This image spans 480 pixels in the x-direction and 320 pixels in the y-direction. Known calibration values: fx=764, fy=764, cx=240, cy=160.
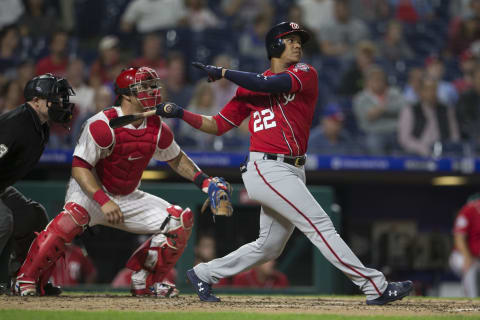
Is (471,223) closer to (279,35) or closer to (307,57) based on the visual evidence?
(279,35)

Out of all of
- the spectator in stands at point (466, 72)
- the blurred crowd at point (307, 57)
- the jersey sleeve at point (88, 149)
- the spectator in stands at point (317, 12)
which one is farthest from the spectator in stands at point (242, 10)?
the jersey sleeve at point (88, 149)

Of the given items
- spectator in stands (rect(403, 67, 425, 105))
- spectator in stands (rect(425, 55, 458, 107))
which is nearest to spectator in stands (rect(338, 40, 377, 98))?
spectator in stands (rect(403, 67, 425, 105))

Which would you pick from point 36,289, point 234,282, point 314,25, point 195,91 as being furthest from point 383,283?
point 314,25

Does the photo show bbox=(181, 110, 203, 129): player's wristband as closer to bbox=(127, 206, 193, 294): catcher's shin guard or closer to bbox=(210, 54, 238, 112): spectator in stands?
bbox=(127, 206, 193, 294): catcher's shin guard

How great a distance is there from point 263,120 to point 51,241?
1.49 meters

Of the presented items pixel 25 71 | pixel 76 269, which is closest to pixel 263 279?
pixel 76 269

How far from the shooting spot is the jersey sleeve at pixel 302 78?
4383 millimetres

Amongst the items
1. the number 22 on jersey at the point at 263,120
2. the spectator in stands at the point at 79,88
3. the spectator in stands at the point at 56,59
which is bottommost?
the number 22 on jersey at the point at 263,120

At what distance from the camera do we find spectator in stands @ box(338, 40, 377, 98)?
31.1 ft

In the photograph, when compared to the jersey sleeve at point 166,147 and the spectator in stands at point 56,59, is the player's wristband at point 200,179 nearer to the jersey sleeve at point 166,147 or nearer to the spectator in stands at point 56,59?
the jersey sleeve at point 166,147

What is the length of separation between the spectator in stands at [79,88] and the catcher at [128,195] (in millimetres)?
4041

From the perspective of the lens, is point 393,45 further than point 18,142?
Yes

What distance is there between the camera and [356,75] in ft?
31.2

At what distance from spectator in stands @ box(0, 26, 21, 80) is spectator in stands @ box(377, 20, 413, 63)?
478cm
